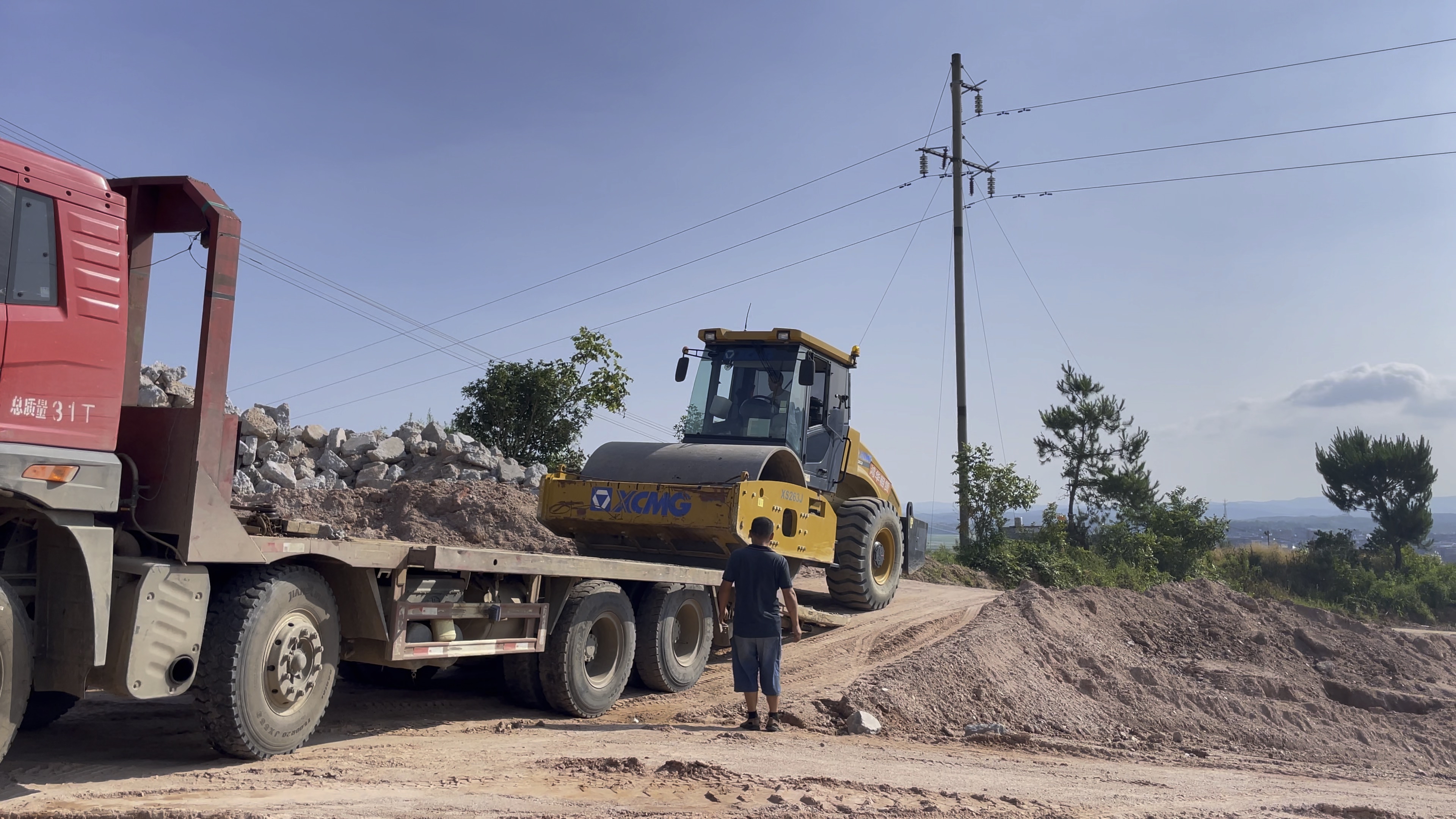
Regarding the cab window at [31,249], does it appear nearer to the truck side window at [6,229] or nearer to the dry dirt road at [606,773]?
the truck side window at [6,229]

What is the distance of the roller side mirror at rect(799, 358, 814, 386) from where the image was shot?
483 inches

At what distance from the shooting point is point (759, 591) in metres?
7.81

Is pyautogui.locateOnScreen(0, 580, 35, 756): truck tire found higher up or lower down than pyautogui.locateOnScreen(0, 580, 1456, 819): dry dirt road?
higher up

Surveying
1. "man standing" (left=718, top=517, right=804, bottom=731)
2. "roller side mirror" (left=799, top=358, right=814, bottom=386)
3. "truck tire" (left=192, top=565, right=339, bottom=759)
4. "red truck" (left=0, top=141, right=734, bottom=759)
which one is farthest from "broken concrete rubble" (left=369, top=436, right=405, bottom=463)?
"truck tire" (left=192, top=565, right=339, bottom=759)

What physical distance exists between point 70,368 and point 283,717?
7.24ft

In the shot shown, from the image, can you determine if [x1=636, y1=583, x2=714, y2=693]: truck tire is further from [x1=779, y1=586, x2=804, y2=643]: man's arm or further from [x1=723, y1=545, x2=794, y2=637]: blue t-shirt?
[x1=779, y1=586, x2=804, y2=643]: man's arm

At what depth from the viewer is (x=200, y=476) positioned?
5.43 m

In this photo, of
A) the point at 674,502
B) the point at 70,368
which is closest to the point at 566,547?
the point at 674,502

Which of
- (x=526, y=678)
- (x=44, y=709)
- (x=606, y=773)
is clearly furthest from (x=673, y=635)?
(x=44, y=709)

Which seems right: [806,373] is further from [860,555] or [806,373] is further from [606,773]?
[606,773]

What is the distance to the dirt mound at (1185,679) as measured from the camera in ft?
30.2

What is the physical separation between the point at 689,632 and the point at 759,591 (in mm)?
1814

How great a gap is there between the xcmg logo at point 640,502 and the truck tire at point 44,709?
518 centimetres

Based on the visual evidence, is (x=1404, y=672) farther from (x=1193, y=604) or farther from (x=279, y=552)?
(x=279, y=552)
